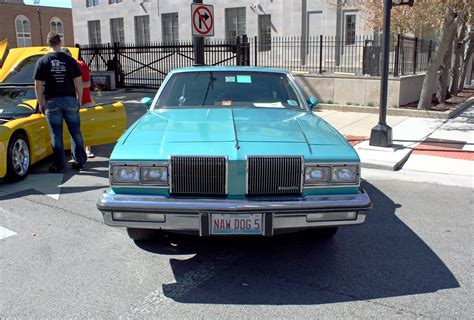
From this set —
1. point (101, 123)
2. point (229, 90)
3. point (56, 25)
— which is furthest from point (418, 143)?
point (56, 25)

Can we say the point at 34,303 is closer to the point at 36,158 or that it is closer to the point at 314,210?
the point at 314,210

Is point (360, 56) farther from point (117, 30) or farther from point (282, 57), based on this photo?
point (117, 30)

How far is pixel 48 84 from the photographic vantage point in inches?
261

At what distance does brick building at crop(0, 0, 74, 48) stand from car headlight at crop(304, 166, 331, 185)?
58104 millimetres

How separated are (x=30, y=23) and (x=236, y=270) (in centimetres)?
6304

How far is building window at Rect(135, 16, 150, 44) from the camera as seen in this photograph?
36.6 meters

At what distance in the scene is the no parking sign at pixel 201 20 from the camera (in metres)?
10.2

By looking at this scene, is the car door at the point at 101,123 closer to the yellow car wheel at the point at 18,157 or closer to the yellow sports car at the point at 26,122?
the yellow sports car at the point at 26,122

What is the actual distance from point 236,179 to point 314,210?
0.64 meters

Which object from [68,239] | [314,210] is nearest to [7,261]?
[68,239]

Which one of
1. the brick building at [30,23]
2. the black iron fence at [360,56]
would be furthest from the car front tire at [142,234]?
the brick building at [30,23]

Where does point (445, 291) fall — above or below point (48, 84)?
below

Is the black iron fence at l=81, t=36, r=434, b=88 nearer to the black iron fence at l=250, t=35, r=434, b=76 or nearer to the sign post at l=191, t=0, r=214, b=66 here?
the black iron fence at l=250, t=35, r=434, b=76

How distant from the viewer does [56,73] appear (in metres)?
6.60
